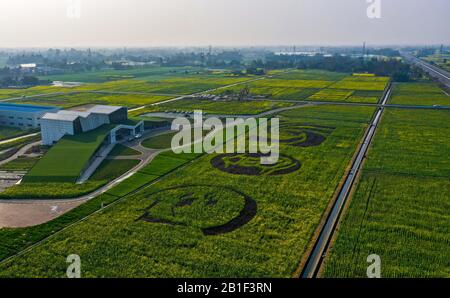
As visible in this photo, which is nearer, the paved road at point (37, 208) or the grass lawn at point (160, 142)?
the paved road at point (37, 208)

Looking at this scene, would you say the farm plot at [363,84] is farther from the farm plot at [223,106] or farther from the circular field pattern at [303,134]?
the circular field pattern at [303,134]

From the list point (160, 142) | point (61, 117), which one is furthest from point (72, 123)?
point (160, 142)

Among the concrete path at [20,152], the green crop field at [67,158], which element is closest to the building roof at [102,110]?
the green crop field at [67,158]

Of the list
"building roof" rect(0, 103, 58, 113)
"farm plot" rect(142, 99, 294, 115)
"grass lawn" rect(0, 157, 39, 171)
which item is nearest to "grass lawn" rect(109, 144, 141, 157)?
"grass lawn" rect(0, 157, 39, 171)

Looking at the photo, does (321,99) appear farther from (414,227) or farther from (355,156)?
(414,227)

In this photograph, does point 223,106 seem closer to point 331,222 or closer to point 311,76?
point 331,222
